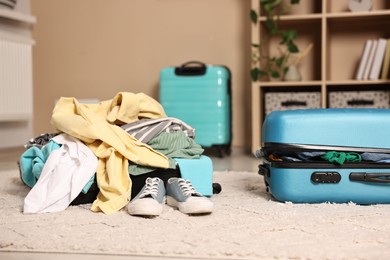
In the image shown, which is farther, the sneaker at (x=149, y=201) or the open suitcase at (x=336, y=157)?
the open suitcase at (x=336, y=157)

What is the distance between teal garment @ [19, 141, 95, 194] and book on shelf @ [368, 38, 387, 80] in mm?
2223

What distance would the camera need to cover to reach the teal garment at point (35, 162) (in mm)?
1718

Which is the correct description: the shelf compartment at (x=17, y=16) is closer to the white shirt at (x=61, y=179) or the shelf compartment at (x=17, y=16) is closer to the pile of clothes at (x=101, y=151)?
the pile of clothes at (x=101, y=151)

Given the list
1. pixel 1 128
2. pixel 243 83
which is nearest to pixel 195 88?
pixel 243 83

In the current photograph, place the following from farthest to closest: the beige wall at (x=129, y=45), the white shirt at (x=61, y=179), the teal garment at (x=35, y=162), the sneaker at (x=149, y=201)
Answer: the beige wall at (x=129, y=45) < the teal garment at (x=35, y=162) < the white shirt at (x=61, y=179) < the sneaker at (x=149, y=201)

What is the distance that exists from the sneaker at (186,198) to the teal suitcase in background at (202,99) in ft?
5.77

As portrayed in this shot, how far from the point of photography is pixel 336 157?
1.62 metres

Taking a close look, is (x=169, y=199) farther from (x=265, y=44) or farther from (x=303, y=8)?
(x=303, y=8)

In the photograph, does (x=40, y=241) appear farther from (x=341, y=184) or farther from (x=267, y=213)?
(x=341, y=184)

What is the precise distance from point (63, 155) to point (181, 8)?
2430 millimetres

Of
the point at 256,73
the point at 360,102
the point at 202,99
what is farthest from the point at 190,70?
the point at 360,102

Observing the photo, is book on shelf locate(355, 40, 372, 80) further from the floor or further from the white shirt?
the white shirt

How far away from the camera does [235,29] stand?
3811mm

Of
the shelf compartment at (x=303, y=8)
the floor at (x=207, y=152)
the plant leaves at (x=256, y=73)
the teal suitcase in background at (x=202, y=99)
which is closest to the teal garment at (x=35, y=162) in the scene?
the floor at (x=207, y=152)
